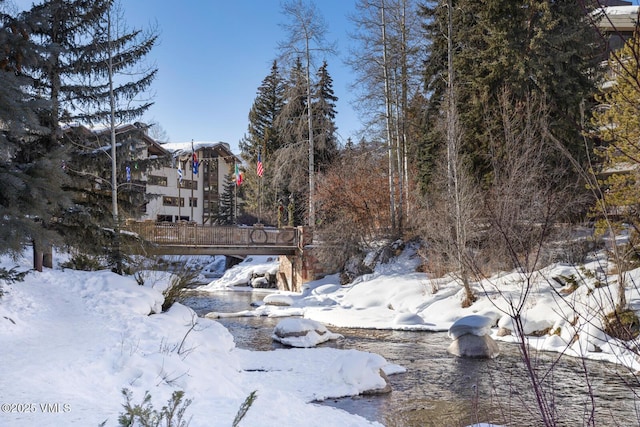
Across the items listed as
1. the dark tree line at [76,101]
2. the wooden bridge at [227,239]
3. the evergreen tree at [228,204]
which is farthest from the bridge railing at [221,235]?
the evergreen tree at [228,204]

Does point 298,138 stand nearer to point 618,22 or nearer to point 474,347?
point 618,22

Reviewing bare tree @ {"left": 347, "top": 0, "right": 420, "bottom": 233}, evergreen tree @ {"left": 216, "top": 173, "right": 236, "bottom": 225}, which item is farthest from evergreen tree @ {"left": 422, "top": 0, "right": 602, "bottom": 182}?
evergreen tree @ {"left": 216, "top": 173, "right": 236, "bottom": 225}

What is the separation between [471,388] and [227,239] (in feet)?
57.8

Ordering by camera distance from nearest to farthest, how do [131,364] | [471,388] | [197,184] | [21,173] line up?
[131,364] → [21,173] → [471,388] → [197,184]

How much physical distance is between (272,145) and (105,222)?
31.0m

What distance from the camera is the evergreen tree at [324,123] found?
28312 millimetres

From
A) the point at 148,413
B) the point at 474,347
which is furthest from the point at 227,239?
the point at 148,413

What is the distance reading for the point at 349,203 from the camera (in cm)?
2709

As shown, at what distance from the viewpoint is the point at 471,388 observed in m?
9.67

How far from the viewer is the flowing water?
7.89 m

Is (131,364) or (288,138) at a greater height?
(288,138)

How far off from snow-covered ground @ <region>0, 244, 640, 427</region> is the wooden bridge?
35.7 ft

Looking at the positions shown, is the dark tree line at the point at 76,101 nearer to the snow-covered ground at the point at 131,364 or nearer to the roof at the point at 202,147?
the snow-covered ground at the point at 131,364

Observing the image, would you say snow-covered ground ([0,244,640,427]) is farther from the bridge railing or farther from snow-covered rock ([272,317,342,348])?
the bridge railing
